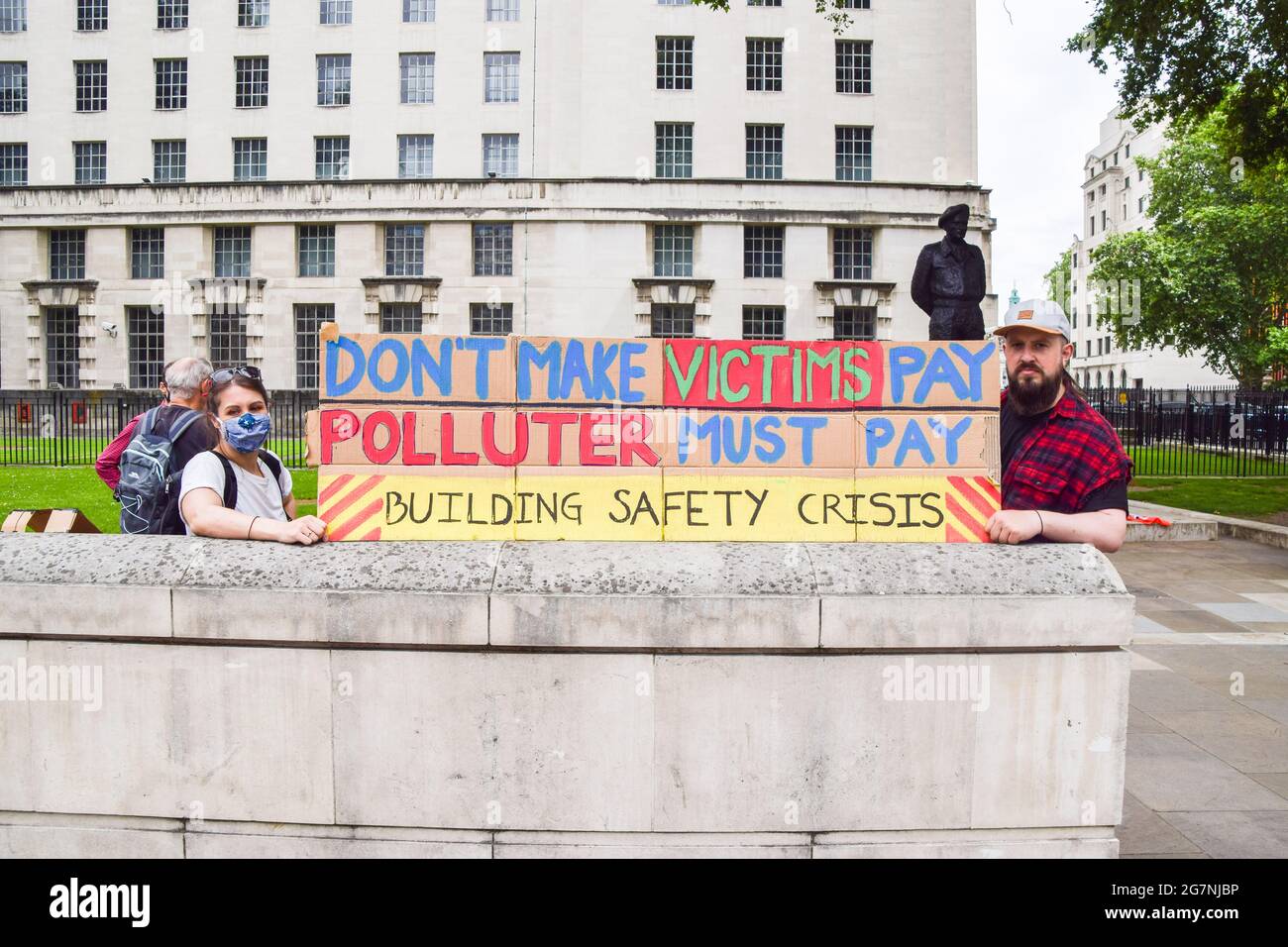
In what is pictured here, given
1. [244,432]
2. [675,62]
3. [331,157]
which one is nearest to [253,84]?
[331,157]

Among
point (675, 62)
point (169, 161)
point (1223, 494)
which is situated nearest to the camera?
point (1223, 494)

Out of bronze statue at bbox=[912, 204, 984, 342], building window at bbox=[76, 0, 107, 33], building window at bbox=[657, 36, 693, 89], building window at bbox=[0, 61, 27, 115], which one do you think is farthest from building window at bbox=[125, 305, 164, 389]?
bronze statue at bbox=[912, 204, 984, 342]

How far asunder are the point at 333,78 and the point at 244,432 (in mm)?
44432

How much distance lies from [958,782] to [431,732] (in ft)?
6.11

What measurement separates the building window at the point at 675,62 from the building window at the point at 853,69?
663 cm

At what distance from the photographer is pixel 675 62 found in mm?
42094

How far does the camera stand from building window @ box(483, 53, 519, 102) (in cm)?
4225

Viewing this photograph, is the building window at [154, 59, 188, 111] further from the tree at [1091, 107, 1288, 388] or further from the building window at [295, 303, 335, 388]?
the tree at [1091, 107, 1288, 388]

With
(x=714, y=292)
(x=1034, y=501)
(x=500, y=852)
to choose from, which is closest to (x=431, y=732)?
(x=500, y=852)

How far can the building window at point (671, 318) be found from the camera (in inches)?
1633

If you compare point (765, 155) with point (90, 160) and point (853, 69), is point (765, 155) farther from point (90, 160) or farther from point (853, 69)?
point (90, 160)

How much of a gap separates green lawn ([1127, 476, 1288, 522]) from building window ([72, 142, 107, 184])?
4573cm

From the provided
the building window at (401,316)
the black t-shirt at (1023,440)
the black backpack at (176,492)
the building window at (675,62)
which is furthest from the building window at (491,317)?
the black t-shirt at (1023,440)
